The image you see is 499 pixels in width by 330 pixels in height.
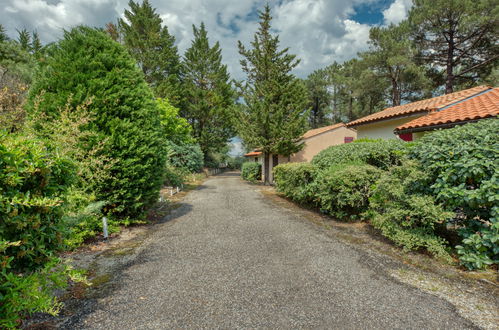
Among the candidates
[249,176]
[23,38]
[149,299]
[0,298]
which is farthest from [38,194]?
[23,38]

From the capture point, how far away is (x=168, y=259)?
3.97m

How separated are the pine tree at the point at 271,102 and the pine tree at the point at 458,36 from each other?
12505mm

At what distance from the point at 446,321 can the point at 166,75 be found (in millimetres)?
33100

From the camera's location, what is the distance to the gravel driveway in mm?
2391

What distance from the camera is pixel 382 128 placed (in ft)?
39.6

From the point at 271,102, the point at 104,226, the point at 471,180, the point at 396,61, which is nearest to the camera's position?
the point at 471,180

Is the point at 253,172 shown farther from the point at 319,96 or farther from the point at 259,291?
the point at 319,96

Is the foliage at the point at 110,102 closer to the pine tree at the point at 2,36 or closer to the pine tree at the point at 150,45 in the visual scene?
the pine tree at the point at 2,36

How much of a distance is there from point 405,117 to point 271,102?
29.2 ft

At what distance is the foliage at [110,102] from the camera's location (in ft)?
16.3

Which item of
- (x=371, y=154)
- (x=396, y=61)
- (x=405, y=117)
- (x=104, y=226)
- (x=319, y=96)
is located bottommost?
(x=104, y=226)

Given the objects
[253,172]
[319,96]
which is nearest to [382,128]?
[253,172]

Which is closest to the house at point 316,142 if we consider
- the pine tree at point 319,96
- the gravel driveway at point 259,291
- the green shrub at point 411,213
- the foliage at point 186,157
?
the foliage at point 186,157

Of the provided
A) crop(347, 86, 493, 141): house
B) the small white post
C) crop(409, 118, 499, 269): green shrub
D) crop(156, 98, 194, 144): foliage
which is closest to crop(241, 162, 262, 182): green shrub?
crop(156, 98, 194, 144): foliage
